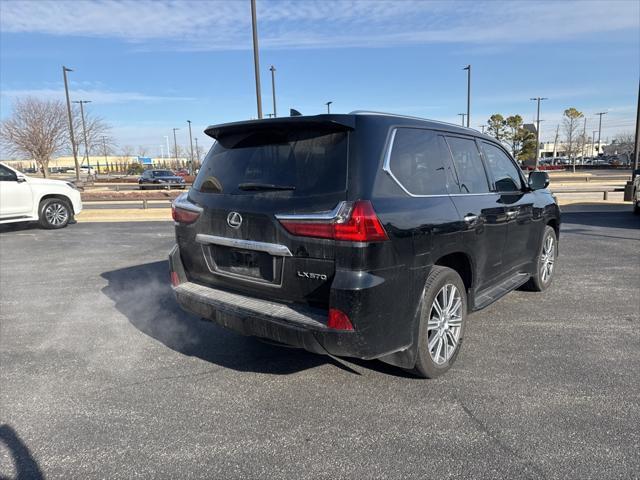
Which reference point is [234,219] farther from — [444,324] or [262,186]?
[444,324]

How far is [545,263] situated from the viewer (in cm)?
582

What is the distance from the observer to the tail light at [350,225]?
279 centimetres

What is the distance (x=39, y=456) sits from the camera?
8.73ft

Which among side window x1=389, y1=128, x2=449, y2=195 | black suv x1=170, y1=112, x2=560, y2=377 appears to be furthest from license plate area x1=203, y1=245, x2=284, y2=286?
side window x1=389, y1=128, x2=449, y2=195

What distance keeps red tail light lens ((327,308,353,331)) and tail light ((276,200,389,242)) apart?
44cm

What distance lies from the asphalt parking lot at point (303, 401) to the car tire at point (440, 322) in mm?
156

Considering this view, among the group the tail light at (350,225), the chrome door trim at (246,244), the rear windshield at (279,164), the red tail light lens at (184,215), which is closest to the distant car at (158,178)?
the red tail light lens at (184,215)

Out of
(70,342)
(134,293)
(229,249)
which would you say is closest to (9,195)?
(134,293)

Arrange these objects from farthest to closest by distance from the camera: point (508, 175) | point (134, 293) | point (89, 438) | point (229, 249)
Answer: point (134, 293) < point (508, 175) < point (229, 249) < point (89, 438)

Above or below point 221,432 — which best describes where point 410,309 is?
above

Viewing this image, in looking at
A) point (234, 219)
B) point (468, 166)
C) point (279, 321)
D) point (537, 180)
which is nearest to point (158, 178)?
point (537, 180)

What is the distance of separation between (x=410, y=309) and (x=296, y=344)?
0.79 metres

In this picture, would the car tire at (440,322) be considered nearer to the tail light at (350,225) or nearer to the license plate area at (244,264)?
the tail light at (350,225)

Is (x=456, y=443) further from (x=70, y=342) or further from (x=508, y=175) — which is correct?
(x=70, y=342)
